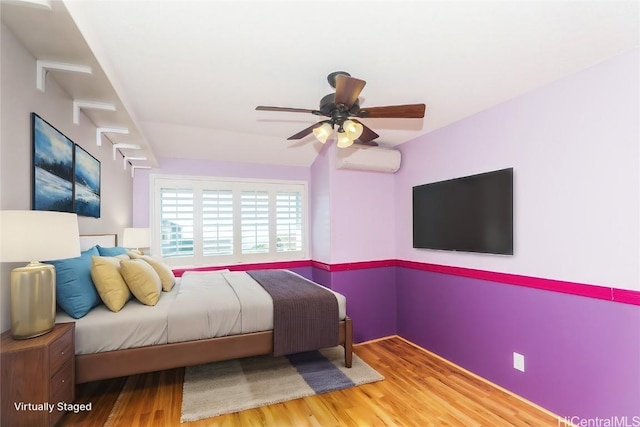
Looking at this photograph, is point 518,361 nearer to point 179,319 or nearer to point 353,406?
point 353,406

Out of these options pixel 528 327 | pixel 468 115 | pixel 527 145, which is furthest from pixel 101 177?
pixel 528 327

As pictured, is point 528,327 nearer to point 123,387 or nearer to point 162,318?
point 162,318

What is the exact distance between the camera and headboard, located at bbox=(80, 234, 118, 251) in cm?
254

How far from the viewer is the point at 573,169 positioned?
2.11 m

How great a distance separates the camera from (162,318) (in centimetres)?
215

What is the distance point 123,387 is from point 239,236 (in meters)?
2.10

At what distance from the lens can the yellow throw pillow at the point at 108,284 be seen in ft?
6.87

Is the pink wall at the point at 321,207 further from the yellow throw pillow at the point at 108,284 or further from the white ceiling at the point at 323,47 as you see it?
the yellow throw pillow at the point at 108,284

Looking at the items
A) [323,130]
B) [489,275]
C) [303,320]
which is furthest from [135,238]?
[489,275]

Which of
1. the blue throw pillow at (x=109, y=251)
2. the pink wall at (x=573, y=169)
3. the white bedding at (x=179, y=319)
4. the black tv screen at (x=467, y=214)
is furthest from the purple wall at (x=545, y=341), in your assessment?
the blue throw pillow at (x=109, y=251)

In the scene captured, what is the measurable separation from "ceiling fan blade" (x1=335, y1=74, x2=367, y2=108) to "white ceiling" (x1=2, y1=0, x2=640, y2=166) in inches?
10.7

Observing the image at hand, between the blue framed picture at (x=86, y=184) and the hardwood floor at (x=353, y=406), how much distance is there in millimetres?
1416

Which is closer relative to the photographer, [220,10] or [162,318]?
[220,10]

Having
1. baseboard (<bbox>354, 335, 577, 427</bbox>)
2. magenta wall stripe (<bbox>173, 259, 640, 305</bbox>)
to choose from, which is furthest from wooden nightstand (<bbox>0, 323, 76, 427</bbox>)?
baseboard (<bbox>354, 335, 577, 427</bbox>)
